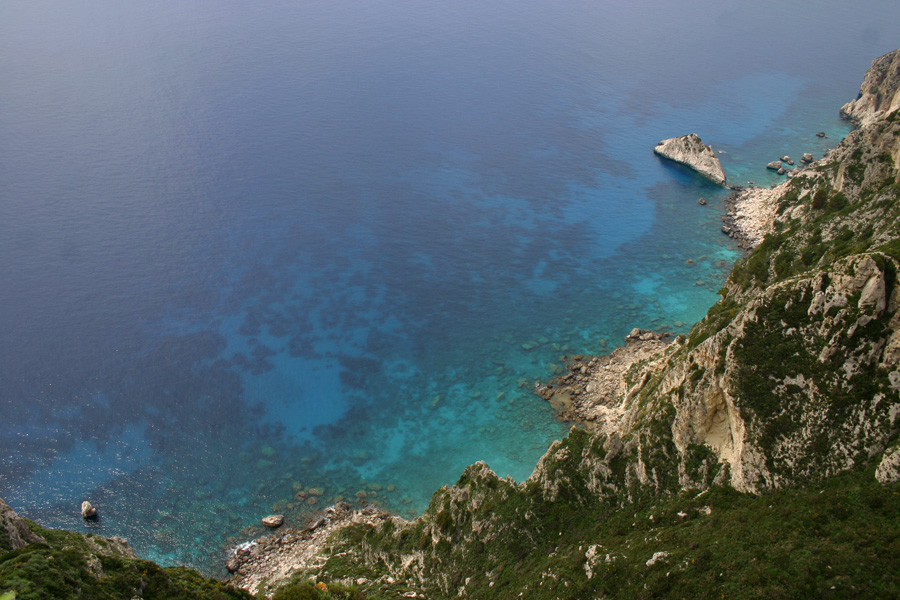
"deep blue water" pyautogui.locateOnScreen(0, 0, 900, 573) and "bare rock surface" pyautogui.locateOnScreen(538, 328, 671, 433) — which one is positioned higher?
"deep blue water" pyautogui.locateOnScreen(0, 0, 900, 573)

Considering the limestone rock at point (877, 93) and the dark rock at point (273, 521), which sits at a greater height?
the limestone rock at point (877, 93)

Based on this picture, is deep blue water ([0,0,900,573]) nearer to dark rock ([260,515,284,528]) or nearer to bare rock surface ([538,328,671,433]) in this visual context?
dark rock ([260,515,284,528])

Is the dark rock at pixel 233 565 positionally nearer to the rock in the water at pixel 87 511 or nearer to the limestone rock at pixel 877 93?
the rock in the water at pixel 87 511

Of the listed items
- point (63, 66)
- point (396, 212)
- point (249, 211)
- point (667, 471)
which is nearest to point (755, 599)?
point (667, 471)

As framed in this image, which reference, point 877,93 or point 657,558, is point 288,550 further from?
point 877,93

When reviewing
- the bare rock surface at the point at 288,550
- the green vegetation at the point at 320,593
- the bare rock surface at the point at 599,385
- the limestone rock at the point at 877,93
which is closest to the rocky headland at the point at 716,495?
the bare rock surface at the point at 288,550

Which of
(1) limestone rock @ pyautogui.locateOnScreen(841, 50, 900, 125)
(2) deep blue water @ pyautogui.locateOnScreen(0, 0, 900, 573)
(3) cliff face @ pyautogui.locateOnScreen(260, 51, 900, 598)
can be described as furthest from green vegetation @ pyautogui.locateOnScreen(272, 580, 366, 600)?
(1) limestone rock @ pyautogui.locateOnScreen(841, 50, 900, 125)
